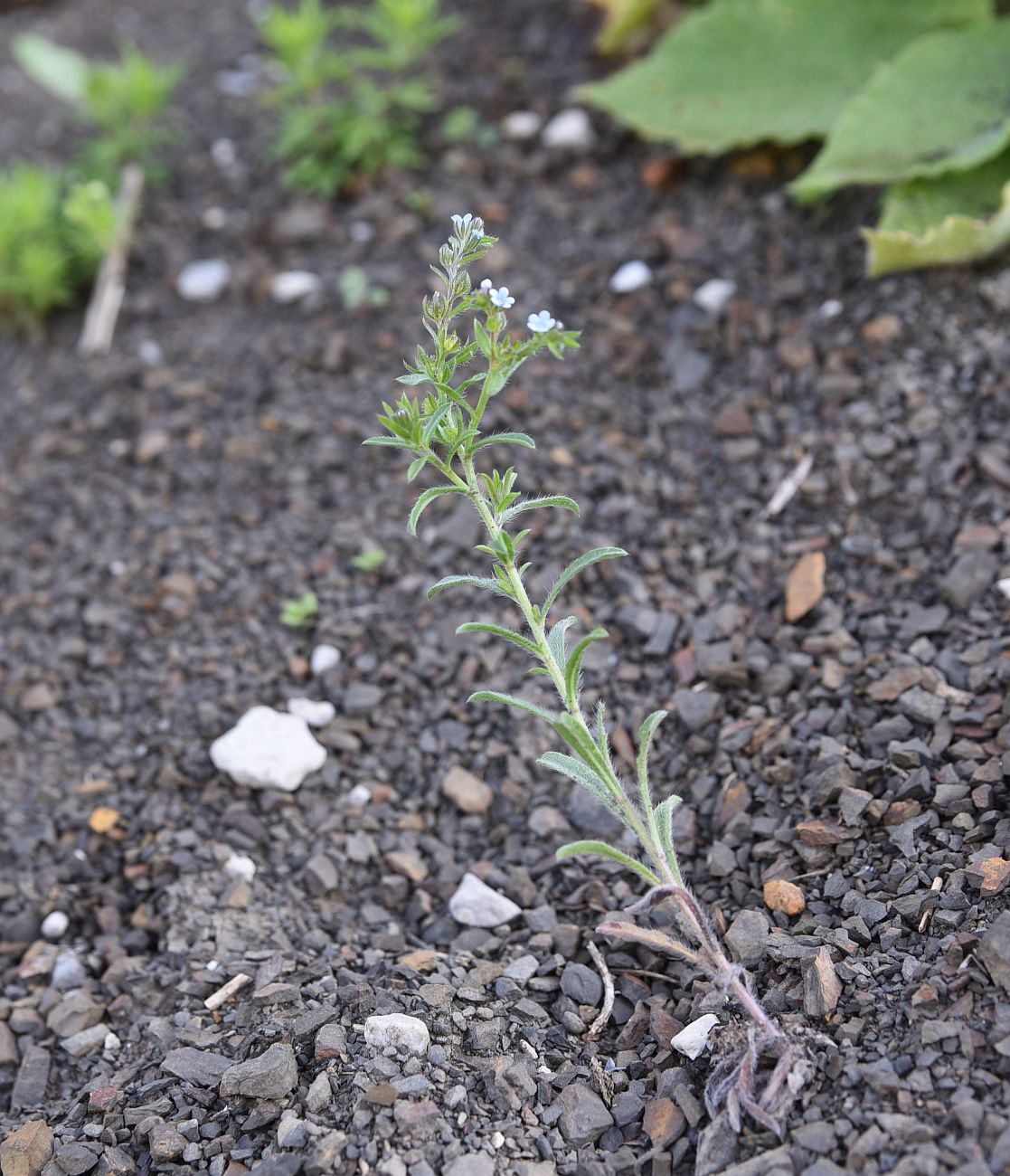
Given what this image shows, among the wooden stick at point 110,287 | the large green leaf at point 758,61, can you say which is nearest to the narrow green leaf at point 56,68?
the wooden stick at point 110,287

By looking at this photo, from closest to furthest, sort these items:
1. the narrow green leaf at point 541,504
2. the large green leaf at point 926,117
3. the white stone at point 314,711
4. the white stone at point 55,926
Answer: the narrow green leaf at point 541,504
the white stone at point 55,926
the white stone at point 314,711
the large green leaf at point 926,117

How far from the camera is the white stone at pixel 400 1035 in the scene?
1.82 m

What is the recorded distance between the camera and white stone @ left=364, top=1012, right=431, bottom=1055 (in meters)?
1.82

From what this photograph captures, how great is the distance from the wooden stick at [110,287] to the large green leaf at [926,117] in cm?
202

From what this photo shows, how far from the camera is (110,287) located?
3.63 metres

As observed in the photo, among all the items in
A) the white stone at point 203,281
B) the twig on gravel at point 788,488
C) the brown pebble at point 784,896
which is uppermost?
the twig on gravel at point 788,488

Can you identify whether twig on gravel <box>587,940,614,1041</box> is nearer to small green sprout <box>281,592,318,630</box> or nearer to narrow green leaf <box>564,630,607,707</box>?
narrow green leaf <box>564,630,607,707</box>

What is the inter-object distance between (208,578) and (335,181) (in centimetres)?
148

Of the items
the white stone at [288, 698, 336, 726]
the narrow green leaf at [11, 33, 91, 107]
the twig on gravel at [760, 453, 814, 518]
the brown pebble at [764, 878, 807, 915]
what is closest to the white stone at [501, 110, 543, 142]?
the narrow green leaf at [11, 33, 91, 107]

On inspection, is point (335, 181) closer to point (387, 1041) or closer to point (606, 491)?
point (606, 491)

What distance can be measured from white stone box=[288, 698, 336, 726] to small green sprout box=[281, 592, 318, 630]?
0.23m

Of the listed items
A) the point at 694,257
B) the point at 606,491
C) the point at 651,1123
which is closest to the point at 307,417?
the point at 606,491

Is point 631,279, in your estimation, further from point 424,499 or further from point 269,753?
point 424,499

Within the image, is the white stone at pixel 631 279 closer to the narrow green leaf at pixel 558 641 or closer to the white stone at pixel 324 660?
the white stone at pixel 324 660
